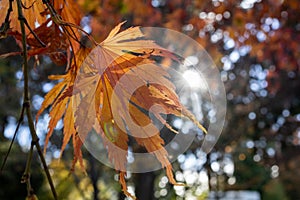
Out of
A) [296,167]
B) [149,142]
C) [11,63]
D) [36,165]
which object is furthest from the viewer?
[296,167]

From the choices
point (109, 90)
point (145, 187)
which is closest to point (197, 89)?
point (145, 187)

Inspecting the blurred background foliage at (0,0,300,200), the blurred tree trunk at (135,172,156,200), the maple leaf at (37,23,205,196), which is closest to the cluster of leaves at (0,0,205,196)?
the maple leaf at (37,23,205,196)

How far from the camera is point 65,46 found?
511 mm

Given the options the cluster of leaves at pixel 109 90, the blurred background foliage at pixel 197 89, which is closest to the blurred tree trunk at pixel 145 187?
the blurred background foliage at pixel 197 89

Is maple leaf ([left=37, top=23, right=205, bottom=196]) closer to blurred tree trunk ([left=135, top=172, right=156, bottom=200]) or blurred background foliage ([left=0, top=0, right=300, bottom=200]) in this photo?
blurred background foliage ([left=0, top=0, right=300, bottom=200])

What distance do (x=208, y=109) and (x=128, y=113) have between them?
76.4 inches

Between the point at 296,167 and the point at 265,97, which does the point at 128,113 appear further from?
the point at 296,167

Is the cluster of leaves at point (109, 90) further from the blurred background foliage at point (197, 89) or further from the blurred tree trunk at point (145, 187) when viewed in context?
the blurred tree trunk at point (145, 187)

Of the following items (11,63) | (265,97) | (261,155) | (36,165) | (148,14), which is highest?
(148,14)

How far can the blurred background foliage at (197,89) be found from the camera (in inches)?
87.7

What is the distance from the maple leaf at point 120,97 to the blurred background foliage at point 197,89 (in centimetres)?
123

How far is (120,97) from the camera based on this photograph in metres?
0.45

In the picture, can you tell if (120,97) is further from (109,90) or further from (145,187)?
(145,187)

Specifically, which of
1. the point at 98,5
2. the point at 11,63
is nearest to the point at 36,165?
the point at 11,63
